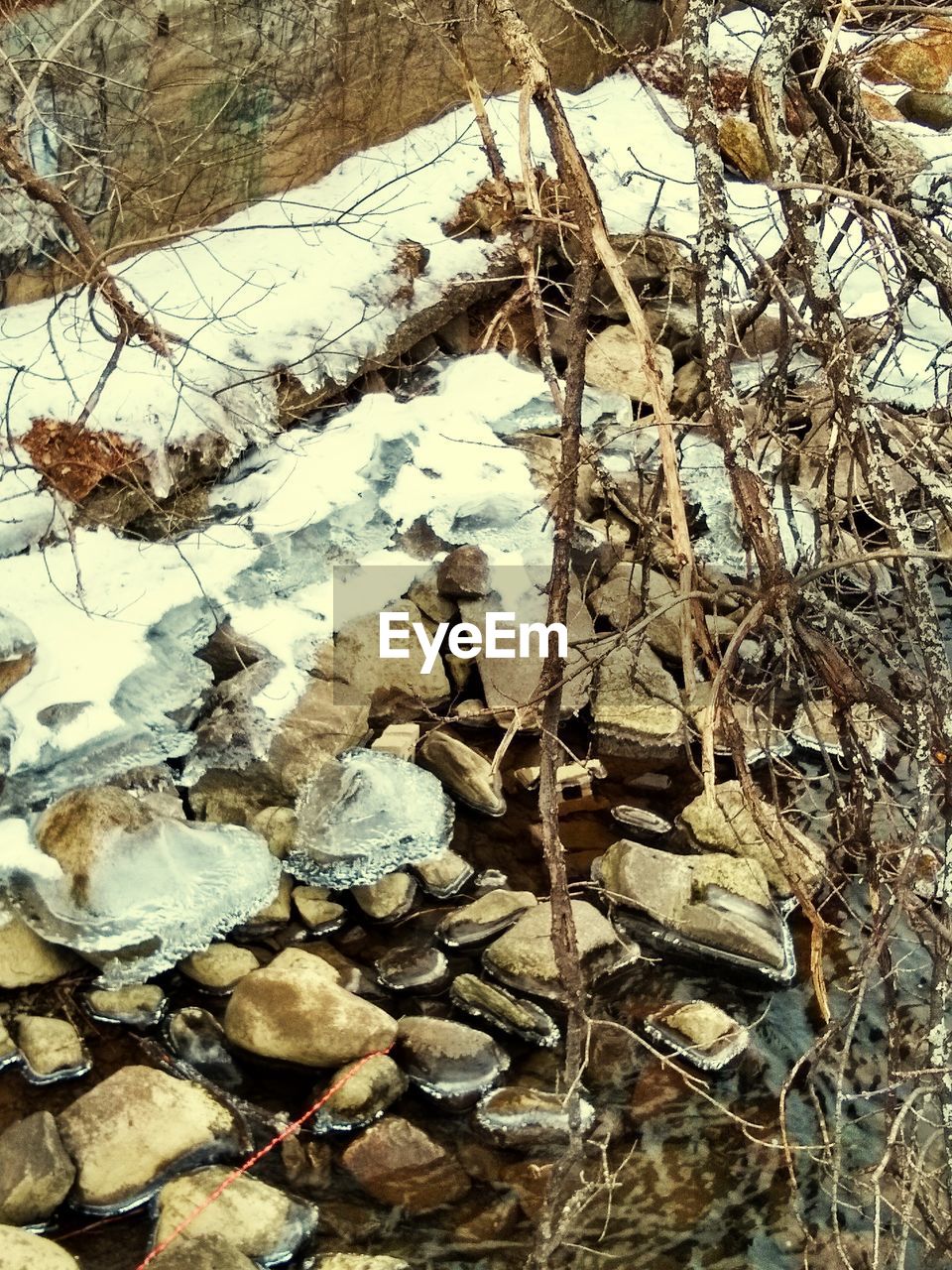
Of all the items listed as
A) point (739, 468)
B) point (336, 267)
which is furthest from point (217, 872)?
point (336, 267)

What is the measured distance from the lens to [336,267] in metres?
7.88

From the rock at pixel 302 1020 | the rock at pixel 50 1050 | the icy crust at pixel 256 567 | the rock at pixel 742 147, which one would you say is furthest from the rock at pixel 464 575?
the rock at pixel 742 147

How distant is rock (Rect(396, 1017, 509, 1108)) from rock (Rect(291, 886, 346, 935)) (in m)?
0.66

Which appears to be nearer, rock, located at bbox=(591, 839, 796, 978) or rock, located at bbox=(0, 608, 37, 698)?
rock, located at bbox=(591, 839, 796, 978)

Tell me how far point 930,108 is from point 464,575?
21.0ft

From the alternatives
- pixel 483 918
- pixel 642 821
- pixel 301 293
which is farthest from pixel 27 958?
pixel 301 293

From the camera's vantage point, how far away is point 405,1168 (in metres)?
4.15

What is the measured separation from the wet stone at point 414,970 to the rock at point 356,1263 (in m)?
1.14

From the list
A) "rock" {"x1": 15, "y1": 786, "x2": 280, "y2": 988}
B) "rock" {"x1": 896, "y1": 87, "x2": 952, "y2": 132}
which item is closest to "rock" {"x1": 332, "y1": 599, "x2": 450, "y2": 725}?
"rock" {"x1": 15, "y1": 786, "x2": 280, "y2": 988}

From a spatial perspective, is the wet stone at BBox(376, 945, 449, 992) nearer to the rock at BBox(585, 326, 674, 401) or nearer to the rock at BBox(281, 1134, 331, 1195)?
the rock at BBox(281, 1134, 331, 1195)

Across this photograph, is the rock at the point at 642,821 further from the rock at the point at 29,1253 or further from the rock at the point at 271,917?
the rock at the point at 29,1253

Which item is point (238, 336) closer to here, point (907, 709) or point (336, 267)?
point (336, 267)

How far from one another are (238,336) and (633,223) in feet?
9.55

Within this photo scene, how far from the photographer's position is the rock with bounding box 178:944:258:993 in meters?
4.84
